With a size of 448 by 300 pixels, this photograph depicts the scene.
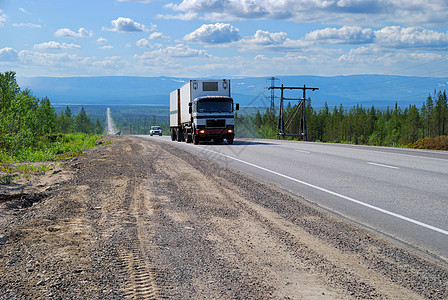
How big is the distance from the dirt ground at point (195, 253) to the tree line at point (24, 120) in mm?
13398

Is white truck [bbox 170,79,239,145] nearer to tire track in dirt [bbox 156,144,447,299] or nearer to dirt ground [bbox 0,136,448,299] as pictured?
dirt ground [bbox 0,136,448,299]

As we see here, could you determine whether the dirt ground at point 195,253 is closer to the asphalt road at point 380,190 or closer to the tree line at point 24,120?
the asphalt road at point 380,190

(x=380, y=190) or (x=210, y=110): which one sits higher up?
(x=210, y=110)

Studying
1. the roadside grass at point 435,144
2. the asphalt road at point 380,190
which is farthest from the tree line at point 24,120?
the roadside grass at point 435,144

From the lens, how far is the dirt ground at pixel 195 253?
388 cm

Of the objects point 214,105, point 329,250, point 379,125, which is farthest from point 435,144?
point 379,125

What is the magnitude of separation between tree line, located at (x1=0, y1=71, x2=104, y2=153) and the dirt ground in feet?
44.0

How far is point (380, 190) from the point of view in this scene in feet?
32.0

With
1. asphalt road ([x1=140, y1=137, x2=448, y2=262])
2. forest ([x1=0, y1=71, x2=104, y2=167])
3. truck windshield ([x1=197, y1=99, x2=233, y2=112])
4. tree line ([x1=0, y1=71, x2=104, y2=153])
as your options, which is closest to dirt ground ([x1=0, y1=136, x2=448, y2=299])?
asphalt road ([x1=140, y1=137, x2=448, y2=262])

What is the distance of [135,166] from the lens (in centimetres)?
1480

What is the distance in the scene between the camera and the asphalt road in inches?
250

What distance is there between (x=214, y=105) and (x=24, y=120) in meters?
17.3

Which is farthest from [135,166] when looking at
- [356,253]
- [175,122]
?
[175,122]

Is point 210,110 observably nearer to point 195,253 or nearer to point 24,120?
point 24,120
